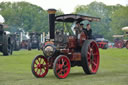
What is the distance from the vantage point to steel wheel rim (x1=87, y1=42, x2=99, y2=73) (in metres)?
10.7

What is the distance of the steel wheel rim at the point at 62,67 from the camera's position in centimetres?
923

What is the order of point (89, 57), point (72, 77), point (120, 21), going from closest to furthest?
point (72, 77)
point (89, 57)
point (120, 21)

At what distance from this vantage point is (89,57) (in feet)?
34.9

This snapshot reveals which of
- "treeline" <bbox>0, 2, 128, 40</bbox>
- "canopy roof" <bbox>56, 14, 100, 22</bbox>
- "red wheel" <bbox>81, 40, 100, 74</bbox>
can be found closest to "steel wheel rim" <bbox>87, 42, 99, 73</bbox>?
"red wheel" <bbox>81, 40, 100, 74</bbox>

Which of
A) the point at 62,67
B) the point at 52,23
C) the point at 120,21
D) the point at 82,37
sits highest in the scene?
the point at 120,21

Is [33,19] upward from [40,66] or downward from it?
upward

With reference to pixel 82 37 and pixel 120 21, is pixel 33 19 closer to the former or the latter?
pixel 120 21

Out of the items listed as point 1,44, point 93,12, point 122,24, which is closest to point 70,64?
point 1,44

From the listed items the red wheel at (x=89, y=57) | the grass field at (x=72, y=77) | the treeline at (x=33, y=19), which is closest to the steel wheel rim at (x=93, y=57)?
the red wheel at (x=89, y=57)

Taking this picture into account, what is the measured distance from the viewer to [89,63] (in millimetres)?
10672

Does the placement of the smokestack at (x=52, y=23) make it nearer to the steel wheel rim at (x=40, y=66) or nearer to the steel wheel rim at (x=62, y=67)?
the steel wheel rim at (x=40, y=66)

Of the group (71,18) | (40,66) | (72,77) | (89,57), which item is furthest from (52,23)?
(72,77)

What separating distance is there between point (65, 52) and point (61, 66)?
2.74 feet

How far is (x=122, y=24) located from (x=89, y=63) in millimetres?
65221
